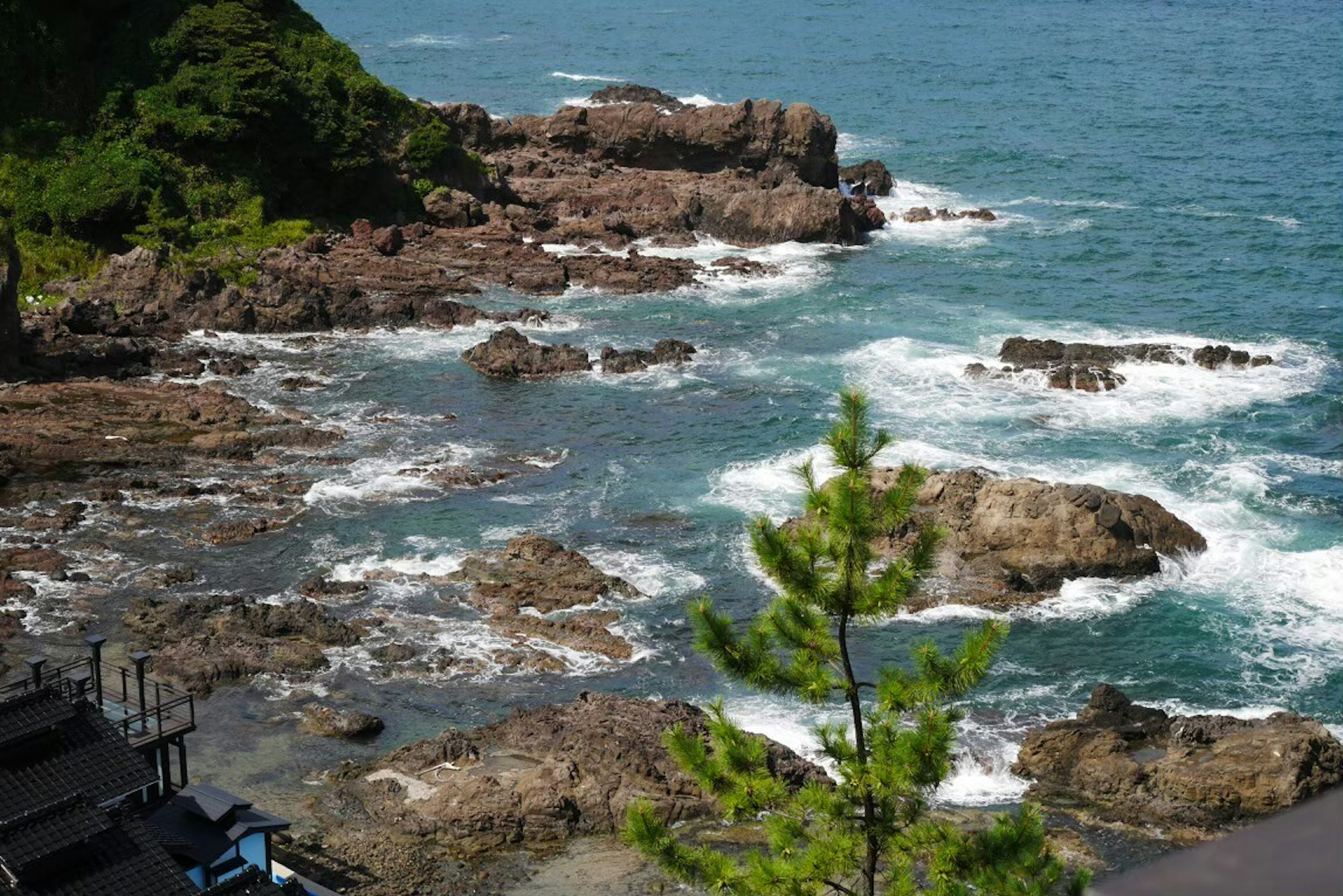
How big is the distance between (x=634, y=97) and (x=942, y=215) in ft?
94.8

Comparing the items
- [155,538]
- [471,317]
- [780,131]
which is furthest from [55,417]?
[780,131]

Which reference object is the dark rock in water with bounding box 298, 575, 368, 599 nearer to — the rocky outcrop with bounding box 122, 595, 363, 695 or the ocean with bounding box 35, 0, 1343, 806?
the ocean with bounding box 35, 0, 1343, 806

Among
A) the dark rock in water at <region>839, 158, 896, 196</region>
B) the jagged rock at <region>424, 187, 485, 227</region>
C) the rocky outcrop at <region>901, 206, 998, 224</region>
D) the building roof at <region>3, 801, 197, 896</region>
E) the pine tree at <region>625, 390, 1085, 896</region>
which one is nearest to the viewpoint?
the pine tree at <region>625, 390, 1085, 896</region>

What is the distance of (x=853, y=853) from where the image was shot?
17.5 metres

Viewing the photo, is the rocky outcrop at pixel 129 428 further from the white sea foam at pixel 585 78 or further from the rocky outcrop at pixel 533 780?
the white sea foam at pixel 585 78

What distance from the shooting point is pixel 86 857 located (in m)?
19.1

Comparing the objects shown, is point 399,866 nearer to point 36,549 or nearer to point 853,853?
point 853,853

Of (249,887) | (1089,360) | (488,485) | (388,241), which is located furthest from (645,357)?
(249,887)

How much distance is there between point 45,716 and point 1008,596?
24.1 metres

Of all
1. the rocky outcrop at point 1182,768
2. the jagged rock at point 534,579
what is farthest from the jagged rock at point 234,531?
the rocky outcrop at point 1182,768

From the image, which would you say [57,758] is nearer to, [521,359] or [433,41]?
[521,359]

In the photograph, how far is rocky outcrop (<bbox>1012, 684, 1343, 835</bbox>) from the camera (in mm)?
28391

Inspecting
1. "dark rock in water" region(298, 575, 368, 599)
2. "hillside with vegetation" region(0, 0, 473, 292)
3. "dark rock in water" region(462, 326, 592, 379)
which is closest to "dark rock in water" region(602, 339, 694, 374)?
"dark rock in water" region(462, 326, 592, 379)

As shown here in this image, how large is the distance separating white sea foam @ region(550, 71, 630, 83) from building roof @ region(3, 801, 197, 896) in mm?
96697
